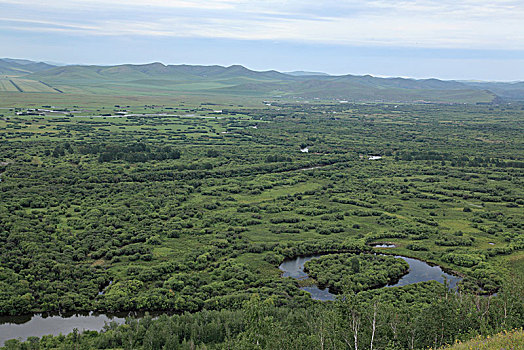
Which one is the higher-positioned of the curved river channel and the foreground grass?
the foreground grass

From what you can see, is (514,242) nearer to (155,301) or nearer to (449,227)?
(449,227)

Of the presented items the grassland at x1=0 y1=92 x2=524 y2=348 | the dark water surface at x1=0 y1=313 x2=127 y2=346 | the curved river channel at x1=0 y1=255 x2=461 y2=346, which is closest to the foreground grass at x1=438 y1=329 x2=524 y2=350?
the grassland at x1=0 y1=92 x2=524 y2=348

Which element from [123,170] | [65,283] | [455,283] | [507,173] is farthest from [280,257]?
[507,173]

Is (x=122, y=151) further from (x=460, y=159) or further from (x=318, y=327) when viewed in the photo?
(x=318, y=327)

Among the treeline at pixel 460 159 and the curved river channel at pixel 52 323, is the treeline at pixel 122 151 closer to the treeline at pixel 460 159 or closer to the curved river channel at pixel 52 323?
the treeline at pixel 460 159

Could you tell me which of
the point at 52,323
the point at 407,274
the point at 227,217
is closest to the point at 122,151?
the point at 227,217

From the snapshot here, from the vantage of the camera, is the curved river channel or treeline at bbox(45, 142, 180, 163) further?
treeline at bbox(45, 142, 180, 163)

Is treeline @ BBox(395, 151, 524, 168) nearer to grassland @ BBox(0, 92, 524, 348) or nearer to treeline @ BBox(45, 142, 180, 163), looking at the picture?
grassland @ BBox(0, 92, 524, 348)
